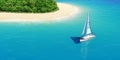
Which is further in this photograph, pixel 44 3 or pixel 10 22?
pixel 44 3

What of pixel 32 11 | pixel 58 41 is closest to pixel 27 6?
pixel 32 11

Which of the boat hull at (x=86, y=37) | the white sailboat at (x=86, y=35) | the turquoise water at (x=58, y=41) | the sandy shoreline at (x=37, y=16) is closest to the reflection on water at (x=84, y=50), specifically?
the turquoise water at (x=58, y=41)

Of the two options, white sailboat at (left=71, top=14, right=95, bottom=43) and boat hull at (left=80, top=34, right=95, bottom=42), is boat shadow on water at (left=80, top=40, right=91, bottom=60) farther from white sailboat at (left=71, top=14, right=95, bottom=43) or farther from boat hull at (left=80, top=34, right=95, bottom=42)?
white sailboat at (left=71, top=14, right=95, bottom=43)

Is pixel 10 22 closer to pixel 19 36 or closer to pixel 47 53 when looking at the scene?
pixel 19 36

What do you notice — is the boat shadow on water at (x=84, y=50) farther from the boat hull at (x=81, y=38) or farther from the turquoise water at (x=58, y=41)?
the boat hull at (x=81, y=38)

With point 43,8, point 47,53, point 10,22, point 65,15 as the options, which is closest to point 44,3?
point 43,8

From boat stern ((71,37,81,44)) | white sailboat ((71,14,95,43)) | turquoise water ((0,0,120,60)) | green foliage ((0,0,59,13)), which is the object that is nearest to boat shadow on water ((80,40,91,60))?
turquoise water ((0,0,120,60))

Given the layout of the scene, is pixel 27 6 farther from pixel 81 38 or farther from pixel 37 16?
pixel 81 38
